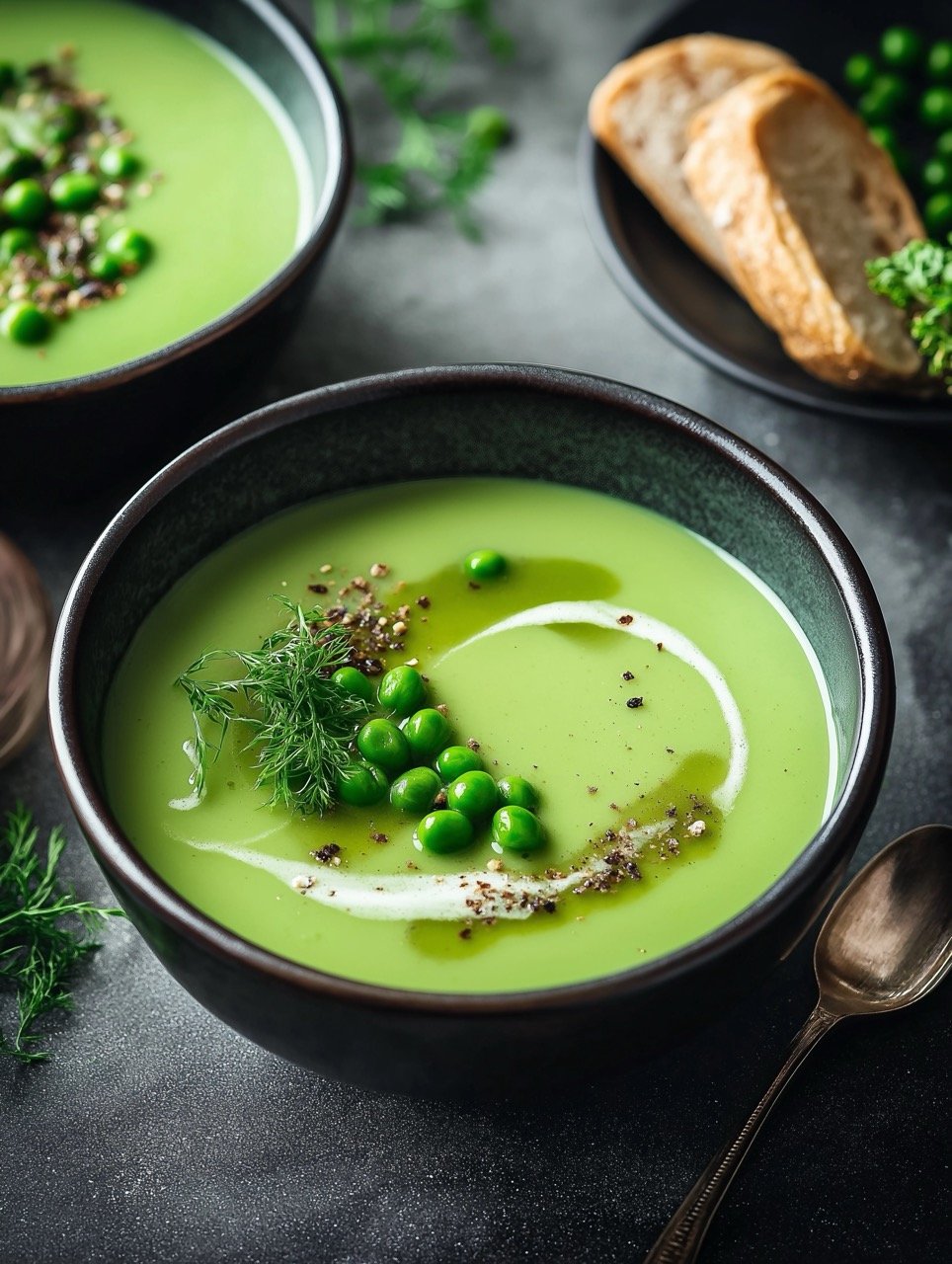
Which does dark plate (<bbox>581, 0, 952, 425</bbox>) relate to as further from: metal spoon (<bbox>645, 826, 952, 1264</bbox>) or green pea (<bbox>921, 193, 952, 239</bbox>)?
metal spoon (<bbox>645, 826, 952, 1264</bbox>)

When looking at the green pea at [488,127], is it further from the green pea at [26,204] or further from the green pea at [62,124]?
the green pea at [26,204]

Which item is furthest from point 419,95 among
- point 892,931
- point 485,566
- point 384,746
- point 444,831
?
point 892,931

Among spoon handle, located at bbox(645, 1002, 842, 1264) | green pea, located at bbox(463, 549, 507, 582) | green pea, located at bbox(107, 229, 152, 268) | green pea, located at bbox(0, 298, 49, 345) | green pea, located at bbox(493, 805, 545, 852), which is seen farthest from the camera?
green pea, located at bbox(107, 229, 152, 268)

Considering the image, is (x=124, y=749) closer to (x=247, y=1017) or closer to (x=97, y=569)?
(x=97, y=569)

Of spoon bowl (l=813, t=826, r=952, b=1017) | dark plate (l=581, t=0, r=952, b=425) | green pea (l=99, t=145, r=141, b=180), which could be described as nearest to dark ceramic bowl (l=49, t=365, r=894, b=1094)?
spoon bowl (l=813, t=826, r=952, b=1017)

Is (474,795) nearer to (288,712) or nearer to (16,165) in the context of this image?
(288,712)
